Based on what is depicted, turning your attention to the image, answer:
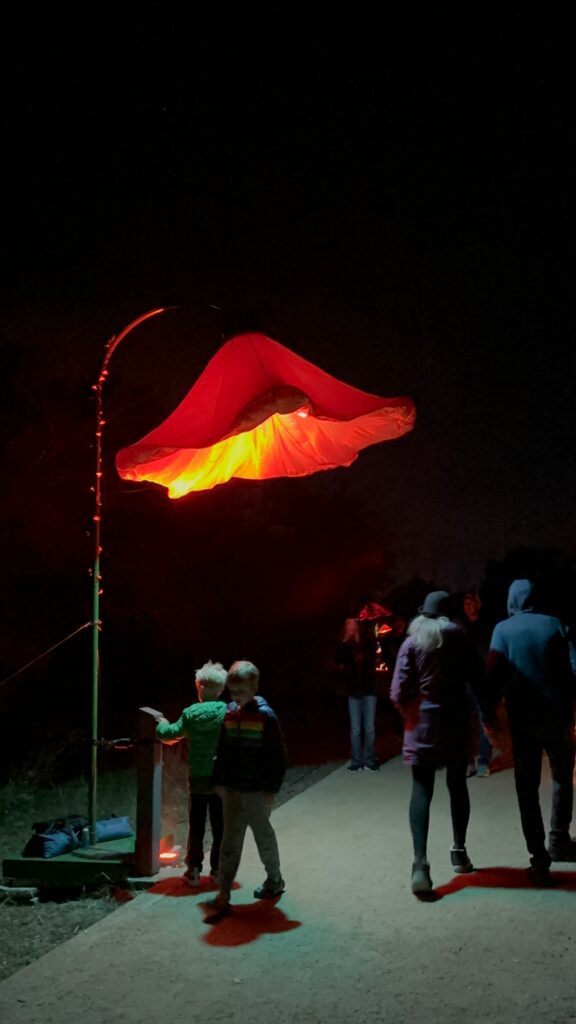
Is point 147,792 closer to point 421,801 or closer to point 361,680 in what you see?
point 421,801

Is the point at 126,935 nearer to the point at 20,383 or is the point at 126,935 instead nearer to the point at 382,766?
the point at 382,766

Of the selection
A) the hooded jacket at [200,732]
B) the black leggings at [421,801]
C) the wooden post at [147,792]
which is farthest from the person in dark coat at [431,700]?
the wooden post at [147,792]

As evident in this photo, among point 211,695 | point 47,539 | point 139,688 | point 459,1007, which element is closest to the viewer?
point 459,1007

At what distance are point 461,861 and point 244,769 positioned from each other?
175 cm

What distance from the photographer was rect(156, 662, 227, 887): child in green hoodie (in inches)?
244

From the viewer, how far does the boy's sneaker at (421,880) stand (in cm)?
561

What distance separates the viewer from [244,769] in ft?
18.0

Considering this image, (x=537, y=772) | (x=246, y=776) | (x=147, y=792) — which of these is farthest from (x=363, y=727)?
(x=246, y=776)

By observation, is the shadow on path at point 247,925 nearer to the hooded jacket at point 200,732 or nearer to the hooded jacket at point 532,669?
the hooded jacket at point 200,732

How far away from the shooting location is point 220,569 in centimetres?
2902

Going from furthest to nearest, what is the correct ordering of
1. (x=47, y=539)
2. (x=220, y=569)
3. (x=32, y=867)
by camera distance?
(x=220, y=569)
(x=47, y=539)
(x=32, y=867)

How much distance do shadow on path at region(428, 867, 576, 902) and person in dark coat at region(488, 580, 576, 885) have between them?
0.34 feet

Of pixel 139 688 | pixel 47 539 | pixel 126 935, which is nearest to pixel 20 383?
pixel 47 539

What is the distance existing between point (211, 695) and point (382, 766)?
513 cm
